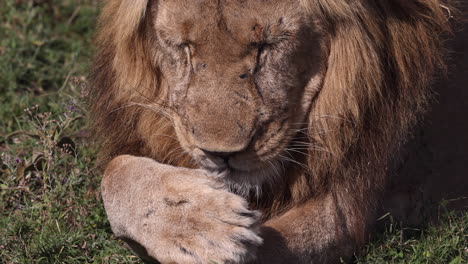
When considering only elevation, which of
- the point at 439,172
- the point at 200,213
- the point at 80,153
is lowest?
the point at 80,153

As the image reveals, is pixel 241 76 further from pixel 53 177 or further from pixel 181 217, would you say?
pixel 53 177

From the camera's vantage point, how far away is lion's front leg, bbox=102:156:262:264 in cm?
338

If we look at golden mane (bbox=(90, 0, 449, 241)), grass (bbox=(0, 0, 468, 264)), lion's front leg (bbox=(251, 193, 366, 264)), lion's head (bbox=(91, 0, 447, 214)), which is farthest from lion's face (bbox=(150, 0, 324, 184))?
grass (bbox=(0, 0, 468, 264))

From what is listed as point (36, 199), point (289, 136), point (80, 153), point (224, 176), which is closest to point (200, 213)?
point (224, 176)

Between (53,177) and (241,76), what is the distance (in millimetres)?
1506

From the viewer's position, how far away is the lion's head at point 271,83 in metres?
3.55

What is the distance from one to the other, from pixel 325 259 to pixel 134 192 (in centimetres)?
97

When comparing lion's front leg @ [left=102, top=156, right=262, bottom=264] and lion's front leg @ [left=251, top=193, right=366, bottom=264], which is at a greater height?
lion's front leg @ [left=102, top=156, right=262, bottom=264]

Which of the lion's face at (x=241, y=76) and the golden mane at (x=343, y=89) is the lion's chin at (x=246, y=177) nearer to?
the lion's face at (x=241, y=76)

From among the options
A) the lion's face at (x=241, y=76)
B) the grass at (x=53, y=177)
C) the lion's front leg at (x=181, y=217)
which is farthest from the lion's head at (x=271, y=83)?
the grass at (x=53, y=177)

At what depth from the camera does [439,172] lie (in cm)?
501

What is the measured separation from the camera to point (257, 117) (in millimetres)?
3555

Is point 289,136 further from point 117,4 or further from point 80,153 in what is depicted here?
point 80,153

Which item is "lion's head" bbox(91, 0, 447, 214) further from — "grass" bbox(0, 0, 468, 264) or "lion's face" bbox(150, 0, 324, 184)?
"grass" bbox(0, 0, 468, 264)
